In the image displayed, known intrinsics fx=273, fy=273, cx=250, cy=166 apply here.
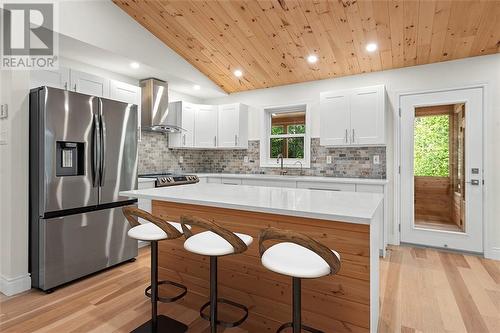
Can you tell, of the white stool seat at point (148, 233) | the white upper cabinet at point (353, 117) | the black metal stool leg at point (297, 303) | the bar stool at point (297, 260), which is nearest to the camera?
the bar stool at point (297, 260)

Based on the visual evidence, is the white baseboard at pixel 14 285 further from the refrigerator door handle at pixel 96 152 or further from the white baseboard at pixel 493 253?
the white baseboard at pixel 493 253

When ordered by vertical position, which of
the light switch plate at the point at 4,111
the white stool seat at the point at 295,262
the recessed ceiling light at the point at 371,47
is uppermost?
the recessed ceiling light at the point at 371,47

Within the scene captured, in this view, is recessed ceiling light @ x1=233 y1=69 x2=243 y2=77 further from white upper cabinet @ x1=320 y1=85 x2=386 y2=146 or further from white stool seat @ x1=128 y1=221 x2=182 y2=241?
white stool seat @ x1=128 y1=221 x2=182 y2=241

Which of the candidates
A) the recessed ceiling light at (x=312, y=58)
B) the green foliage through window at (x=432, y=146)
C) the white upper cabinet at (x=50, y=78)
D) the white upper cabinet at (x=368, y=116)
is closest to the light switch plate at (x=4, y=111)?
the white upper cabinet at (x=50, y=78)

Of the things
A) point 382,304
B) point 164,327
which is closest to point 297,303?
point 164,327

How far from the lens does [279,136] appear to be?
5.01 m

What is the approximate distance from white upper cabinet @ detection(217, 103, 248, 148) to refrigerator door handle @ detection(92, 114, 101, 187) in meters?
2.42

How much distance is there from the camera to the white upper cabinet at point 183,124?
15.7 feet

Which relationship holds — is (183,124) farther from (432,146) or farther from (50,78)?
(432,146)

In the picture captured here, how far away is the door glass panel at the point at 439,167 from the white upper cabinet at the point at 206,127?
3.26 meters

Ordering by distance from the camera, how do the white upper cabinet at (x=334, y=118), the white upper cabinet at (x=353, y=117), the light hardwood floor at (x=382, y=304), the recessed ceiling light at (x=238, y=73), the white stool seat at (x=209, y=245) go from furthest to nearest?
the recessed ceiling light at (x=238, y=73), the white upper cabinet at (x=334, y=118), the white upper cabinet at (x=353, y=117), the light hardwood floor at (x=382, y=304), the white stool seat at (x=209, y=245)

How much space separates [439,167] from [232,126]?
324 cm

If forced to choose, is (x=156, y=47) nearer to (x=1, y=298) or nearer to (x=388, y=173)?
(x=1, y=298)

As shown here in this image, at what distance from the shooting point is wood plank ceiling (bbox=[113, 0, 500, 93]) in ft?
9.43
